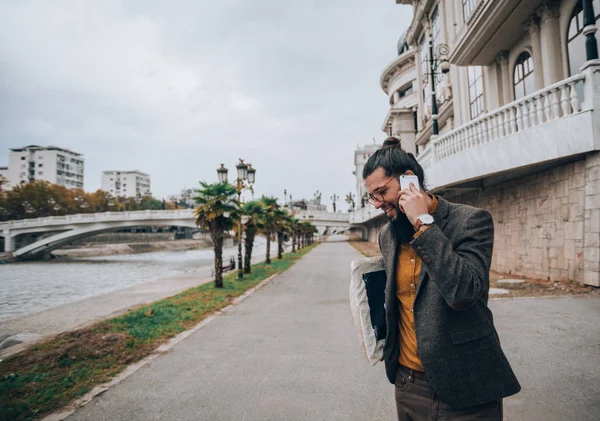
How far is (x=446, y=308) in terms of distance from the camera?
1.56 meters

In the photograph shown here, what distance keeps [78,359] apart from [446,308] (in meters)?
5.51

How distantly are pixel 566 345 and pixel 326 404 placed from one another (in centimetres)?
336

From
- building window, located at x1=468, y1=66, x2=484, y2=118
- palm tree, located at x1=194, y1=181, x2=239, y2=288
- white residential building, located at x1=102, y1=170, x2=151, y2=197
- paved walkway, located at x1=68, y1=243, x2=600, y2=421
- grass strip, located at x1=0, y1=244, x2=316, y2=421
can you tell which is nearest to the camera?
paved walkway, located at x1=68, y1=243, x2=600, y2=421

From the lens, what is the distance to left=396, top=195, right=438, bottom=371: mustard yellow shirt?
174 cm

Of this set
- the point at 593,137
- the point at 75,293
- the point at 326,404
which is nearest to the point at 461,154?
the point at 593,137

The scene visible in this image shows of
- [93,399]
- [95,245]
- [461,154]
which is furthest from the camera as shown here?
[95,245]

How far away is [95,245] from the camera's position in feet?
204

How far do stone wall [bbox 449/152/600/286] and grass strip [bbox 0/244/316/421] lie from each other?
808cm

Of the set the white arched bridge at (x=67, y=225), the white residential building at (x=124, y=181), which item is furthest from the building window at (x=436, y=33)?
the white residential building at (x=124, y=181)

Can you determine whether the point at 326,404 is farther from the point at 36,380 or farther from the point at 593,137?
the point at 593,137

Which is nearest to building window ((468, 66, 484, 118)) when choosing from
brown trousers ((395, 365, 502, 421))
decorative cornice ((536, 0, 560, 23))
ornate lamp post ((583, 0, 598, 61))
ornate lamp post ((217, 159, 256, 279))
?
decorative cornice ((536, 0, 560, 23))

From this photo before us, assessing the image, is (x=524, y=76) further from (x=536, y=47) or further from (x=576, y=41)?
(x=576, y=41)

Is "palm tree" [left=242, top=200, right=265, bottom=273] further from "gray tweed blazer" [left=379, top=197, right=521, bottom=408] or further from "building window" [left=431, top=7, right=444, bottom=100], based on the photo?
"gray tweed blazer" [left=379, top=197, right=521, bottom=408]

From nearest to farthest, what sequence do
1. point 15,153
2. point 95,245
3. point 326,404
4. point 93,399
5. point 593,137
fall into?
point 326,404
point 93,399
point 593,137
point 95,245
point 15,153
